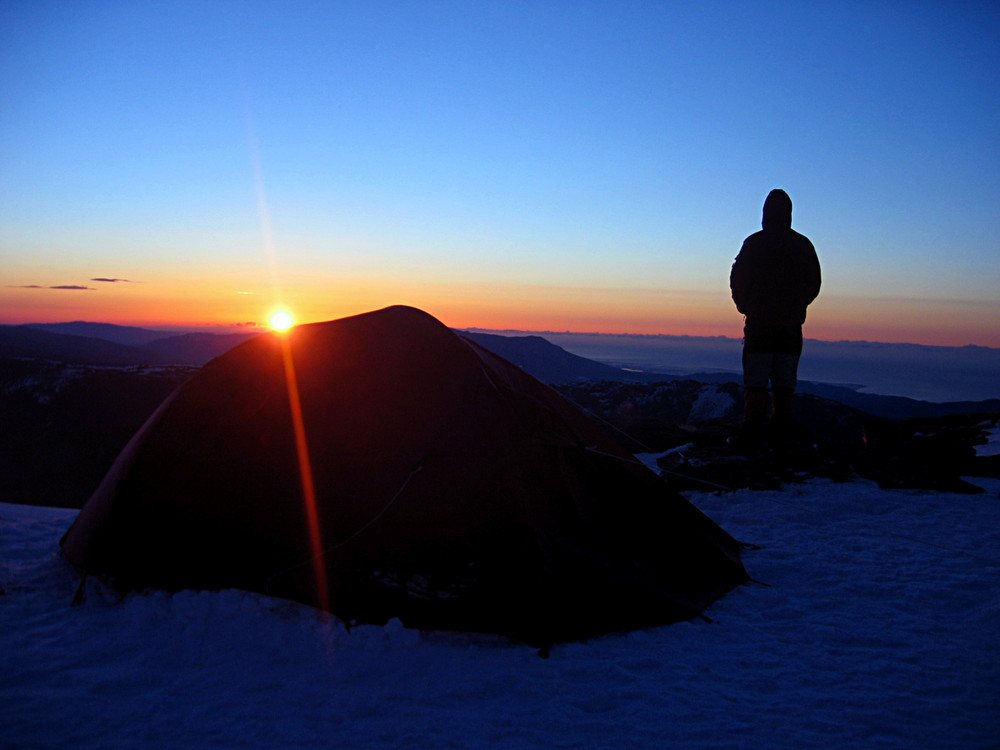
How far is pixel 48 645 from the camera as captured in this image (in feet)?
14.3

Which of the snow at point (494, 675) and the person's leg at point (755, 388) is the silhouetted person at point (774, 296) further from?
the snow at point (494, 675)

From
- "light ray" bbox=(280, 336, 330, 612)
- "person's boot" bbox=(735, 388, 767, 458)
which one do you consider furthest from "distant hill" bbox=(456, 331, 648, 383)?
"light ray" bbox=(280, 336, 330, 612)

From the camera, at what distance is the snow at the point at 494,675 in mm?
3551

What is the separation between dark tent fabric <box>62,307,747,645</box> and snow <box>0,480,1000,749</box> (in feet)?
0.75

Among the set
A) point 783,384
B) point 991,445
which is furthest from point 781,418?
point 991,445

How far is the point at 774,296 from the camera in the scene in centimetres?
1011

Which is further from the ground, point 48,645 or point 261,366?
point 261,366

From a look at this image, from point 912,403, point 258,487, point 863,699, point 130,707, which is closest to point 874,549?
point 863,699

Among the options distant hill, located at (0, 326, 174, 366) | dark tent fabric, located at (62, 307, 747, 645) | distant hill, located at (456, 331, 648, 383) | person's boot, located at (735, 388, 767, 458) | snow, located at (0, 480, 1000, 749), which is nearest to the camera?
snow, located at (0, 480, 1000, 749)

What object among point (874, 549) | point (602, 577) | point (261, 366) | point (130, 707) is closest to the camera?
point (130, 707)

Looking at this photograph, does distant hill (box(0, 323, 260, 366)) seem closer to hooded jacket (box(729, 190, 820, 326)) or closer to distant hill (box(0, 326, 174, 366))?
distant hill (box(0, 326, 174, 366))

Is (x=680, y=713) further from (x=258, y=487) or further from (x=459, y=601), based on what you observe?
(x=258, y=487)

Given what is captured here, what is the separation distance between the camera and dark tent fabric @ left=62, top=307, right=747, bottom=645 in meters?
4.95

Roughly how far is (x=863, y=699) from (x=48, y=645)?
17.5 feet
